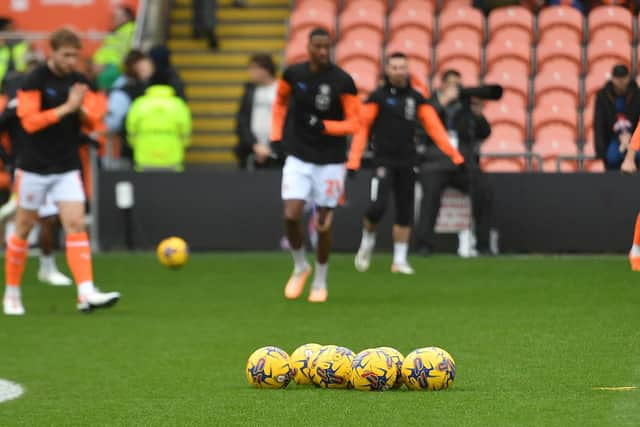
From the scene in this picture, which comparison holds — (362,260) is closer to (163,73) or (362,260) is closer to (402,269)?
(402,269)

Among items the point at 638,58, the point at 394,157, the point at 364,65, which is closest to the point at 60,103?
the point at 394,157

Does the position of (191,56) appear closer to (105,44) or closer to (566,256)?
(105,44)

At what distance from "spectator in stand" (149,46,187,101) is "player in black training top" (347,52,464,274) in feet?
17.0

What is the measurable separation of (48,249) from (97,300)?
4062 mm

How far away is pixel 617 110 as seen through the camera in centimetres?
1802

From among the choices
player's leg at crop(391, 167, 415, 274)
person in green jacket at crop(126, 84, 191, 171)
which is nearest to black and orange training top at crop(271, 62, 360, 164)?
player's leg at crop(391, 167, 415, 274)

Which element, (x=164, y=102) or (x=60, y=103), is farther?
(x=164, y=102)

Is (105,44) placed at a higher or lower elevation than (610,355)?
higher

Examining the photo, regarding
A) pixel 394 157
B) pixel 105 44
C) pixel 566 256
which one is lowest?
pixel 566 256

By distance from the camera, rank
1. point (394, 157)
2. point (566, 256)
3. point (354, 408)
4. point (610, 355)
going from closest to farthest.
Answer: point (354, 408), point (610, 355), point (394, 157), point (566, 256)

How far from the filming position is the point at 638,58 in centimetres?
2217

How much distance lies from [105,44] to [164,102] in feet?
10.4

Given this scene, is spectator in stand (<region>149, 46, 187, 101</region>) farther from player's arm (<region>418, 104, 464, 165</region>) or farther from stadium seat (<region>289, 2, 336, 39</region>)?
player's arm (<region>418, 104, 464, 165</region>)

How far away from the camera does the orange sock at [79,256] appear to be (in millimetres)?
12188
